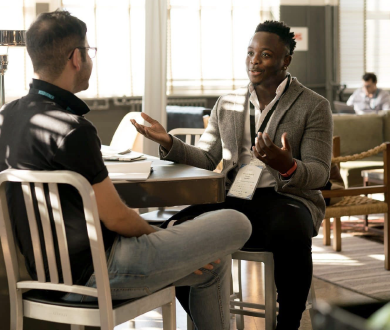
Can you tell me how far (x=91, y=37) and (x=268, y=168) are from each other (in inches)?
238

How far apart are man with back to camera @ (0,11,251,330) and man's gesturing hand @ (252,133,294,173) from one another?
1.27 feet

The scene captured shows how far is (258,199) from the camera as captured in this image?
7.68 feet

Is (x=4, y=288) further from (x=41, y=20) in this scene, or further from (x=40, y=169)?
(x=41, y=20)

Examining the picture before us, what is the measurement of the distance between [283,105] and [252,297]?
1.24 m

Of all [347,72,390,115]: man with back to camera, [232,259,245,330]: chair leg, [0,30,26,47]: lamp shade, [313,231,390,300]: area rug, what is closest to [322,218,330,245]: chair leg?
[313,231,390,300]: area rug

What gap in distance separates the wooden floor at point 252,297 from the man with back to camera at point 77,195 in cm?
93

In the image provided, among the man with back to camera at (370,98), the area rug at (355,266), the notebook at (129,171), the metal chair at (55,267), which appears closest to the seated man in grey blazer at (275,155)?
the notebook at (129,171)

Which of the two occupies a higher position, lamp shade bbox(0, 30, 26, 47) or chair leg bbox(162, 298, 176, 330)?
lamp shade bbox(0, 30, 26, 47)

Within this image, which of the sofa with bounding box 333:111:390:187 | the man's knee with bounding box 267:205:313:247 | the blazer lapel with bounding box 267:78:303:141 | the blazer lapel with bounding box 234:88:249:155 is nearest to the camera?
the man's knee with bounding box 267:205:313:247

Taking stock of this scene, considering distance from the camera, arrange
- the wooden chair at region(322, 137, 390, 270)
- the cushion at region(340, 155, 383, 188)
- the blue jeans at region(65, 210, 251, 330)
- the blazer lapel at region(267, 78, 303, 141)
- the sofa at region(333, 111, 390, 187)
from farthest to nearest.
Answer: the sofa at region(333, 111, 390, 187)
the cushion at region(340, 155, 383, 188)
the wooden chair at region(322, 137, 390, 270)
the blazer lapel at region(267, 78, 303, 141)
the blue jeans at region(65, 210, 251, 330)

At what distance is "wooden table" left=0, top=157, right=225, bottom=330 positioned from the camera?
1.70 metres

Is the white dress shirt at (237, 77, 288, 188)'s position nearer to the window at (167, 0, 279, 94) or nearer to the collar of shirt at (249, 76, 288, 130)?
the collar of shirt at (249, 76, 288, 130)

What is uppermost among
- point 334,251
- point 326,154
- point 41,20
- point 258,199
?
point 41,20

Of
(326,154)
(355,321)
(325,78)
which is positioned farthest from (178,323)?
→ (325,78)
